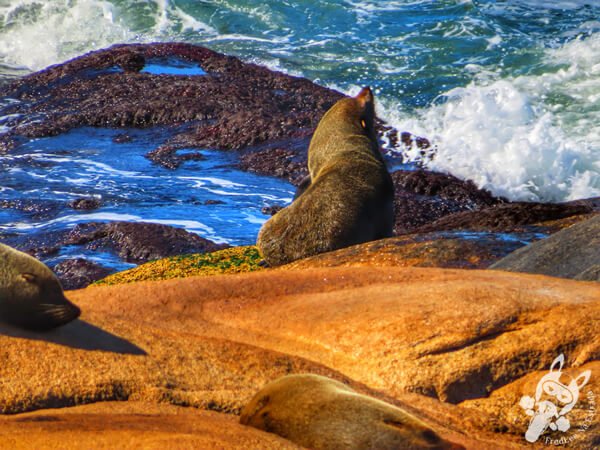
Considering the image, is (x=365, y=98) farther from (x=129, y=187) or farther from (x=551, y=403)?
(x=551, y=403)

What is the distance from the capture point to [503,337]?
228 inches

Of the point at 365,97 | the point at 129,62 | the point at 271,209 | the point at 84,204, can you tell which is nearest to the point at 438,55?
the point at 129,62

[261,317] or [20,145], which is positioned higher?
[261,317]

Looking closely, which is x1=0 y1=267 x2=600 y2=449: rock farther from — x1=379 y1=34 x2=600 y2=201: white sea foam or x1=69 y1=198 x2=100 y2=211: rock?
x1=379 y1=34 x2=600 y2=201: white sea foam

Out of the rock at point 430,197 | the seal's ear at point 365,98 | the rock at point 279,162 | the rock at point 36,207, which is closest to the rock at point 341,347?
the seal's ear at point 365,98

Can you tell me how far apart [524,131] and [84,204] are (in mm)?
8421

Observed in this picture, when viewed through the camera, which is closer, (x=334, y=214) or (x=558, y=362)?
(x=558, y=362)

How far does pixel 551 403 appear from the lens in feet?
17.7

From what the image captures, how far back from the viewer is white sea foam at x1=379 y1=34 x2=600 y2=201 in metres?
15.9

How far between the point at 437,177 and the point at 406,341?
908 centimetres

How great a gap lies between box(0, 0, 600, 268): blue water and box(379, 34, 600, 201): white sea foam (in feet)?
0.10

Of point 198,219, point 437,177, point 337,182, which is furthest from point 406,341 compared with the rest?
point 437,177

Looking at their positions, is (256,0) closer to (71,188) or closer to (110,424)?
(71,188)

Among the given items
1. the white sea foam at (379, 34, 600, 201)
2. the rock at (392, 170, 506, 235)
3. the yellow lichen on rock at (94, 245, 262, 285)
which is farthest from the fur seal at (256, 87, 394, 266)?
the white sea foam at (379, 34, 600, 201)
